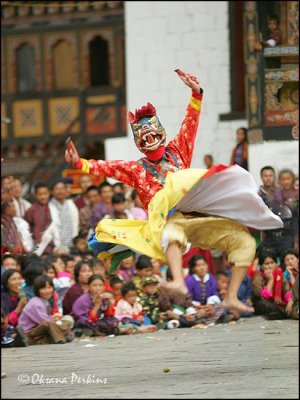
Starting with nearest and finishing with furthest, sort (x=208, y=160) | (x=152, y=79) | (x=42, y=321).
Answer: (x=42, y=321)
(x=208, y=160)
(x=152, y=79)

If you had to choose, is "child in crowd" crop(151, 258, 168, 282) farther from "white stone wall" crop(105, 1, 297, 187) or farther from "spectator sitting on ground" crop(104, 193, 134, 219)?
"white stone wall" crop(105, 1, 297, 187)

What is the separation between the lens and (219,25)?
20453 mm

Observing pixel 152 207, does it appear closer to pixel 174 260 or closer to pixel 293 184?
pixel 174 260

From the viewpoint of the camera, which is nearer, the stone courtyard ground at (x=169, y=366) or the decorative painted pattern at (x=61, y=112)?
the stone courtyard ground at (x=169, y=366)

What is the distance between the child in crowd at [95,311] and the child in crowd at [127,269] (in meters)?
0.94

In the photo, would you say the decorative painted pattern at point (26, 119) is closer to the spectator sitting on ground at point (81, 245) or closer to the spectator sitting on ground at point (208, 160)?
the spectator sitting on ground at point (208, 160)

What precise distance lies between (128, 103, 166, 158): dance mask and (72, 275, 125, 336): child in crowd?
302 cm

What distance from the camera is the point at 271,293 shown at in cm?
1431

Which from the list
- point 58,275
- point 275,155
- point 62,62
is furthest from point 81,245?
point 62,62

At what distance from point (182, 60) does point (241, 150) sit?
2.08m

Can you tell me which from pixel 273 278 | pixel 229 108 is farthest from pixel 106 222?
pixel 229 108

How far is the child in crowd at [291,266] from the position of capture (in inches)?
565

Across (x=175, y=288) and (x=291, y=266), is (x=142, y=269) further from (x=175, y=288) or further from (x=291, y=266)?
(x=175, y=288)

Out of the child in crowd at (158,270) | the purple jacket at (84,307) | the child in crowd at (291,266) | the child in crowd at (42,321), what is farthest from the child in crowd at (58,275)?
the child in crowd at (291,266)
